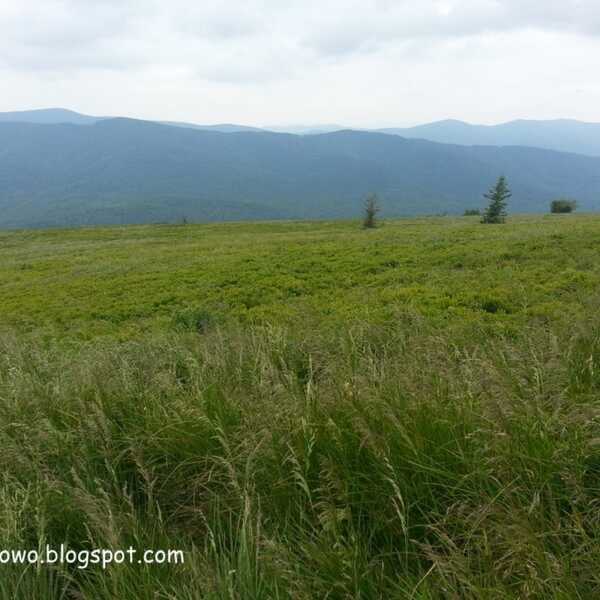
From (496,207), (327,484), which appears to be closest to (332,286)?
(327,484)

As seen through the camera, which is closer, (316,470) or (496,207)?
A: (316,470)

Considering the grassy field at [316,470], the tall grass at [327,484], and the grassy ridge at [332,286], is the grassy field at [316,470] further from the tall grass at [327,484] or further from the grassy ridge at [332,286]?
the grassy ridge at [332,286]

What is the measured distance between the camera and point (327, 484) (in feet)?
8.81

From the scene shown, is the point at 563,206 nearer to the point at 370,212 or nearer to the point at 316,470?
the point at 370,212

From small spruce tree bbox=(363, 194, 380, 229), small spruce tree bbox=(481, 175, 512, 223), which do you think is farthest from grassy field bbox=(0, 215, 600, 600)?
small spruce tree bbox=(481, 175, 512, 223)

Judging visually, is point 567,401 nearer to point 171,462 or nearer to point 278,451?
point 278,451

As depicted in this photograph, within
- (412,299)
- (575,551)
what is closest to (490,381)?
(575,551)

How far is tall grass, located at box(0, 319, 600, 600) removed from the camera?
2.12 m

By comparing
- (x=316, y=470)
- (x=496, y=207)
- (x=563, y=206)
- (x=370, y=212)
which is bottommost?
(x=316, y=470)

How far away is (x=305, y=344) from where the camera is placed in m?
5.35

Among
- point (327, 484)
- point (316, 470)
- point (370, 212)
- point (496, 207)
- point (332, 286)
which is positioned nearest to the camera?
point (327, 484)

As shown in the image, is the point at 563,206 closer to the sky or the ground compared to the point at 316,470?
closer to the sky

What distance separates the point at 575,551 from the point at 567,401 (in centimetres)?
117

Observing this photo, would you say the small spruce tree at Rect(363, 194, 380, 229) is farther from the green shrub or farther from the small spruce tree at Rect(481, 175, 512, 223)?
the green shrub
